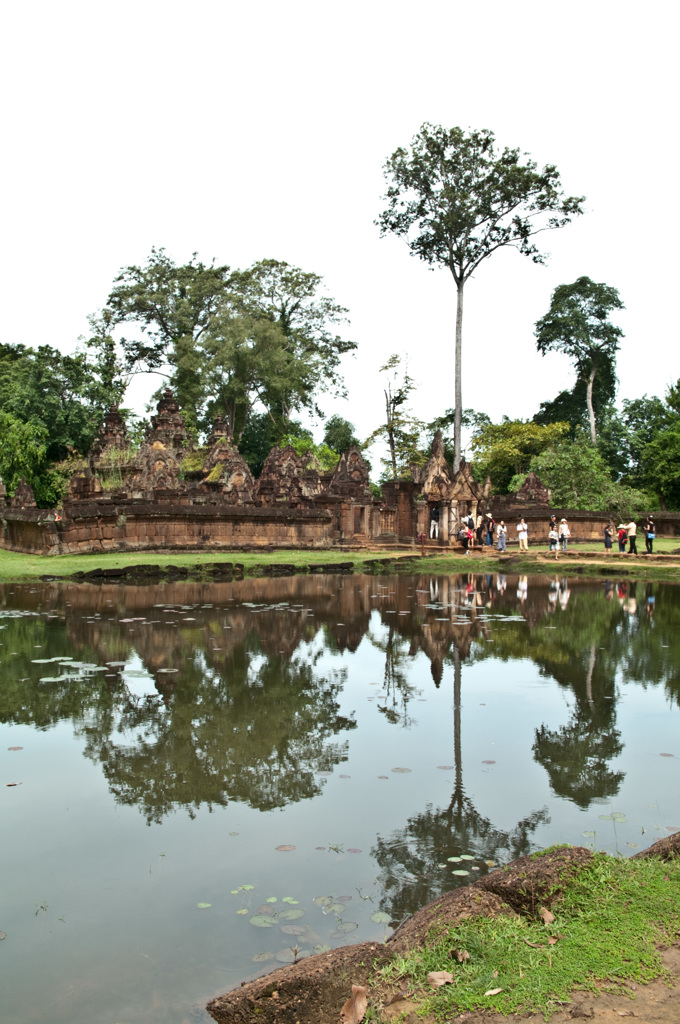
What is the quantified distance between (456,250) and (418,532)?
1435 centimetres

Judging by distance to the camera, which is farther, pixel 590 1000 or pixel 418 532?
pixel 418 532

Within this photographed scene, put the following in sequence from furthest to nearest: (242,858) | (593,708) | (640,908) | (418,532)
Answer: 1. (418,532)
2. (593,708)
3. (242,858)
4. (640,908)

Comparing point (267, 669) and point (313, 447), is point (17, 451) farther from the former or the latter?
point (267, 669)

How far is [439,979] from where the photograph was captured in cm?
282

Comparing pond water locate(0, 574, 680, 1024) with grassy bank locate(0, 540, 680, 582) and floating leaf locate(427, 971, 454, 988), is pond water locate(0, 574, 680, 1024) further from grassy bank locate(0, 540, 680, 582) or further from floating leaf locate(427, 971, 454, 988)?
grassy bank locate(0, 540, 680, 582)

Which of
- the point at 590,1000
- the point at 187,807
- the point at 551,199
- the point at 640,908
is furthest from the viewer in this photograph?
the point at 551,199

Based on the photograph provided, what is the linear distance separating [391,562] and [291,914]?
743 inches

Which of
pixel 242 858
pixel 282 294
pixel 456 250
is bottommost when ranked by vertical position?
pixel 242 858

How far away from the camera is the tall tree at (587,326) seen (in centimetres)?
6131

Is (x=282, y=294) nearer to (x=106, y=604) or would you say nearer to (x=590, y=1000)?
(x=106, y=604)

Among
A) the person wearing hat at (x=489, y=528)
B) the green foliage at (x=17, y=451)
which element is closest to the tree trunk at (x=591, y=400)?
the person wearing hat at (x=489, y=528)

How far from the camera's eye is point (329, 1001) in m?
2.72

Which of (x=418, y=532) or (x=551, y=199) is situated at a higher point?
(x=551, y=199)

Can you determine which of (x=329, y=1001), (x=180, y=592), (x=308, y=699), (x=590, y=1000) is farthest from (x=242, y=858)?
(x=180, y=592)
